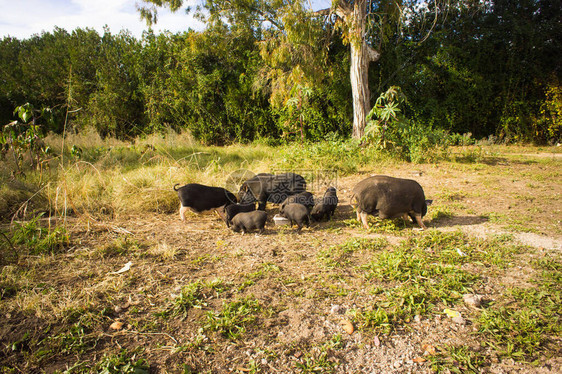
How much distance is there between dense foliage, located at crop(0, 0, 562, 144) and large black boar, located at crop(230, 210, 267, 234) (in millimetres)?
5859

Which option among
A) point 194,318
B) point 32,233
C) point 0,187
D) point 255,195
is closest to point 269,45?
point 255,195

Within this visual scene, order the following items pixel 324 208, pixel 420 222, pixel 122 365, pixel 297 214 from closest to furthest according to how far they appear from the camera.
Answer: pixel 122 365, pixel 420 222, pixel 297 214, pixel 324 208

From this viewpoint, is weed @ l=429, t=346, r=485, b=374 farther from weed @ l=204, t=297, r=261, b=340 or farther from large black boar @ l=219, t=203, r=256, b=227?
large black boar @ l=219, t=203, r=256, b=227

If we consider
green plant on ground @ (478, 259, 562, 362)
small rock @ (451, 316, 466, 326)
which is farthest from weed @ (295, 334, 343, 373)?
green plant on ground @ (478, 259, 562, 362)

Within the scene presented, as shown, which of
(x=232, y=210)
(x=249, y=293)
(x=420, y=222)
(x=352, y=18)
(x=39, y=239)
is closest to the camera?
(x=249, y=293)

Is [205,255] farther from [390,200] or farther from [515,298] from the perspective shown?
[515,298]

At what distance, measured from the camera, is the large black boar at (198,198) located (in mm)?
4516

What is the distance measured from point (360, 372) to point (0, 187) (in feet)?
19.8

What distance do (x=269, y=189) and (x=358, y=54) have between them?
6331 mm

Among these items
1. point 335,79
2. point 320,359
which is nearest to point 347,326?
point 320,359

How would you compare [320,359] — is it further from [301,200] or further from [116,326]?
[301,200]

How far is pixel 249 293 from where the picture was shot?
2.75 meters

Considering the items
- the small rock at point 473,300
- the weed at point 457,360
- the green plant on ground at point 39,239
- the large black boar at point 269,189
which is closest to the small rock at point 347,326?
the weed at point 457,360

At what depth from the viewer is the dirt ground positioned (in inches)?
79.5
